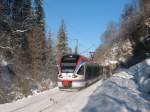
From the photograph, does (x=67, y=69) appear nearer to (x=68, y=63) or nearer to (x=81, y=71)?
(x=68, y=63)

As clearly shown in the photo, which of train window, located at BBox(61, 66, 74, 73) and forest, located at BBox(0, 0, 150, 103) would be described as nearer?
train window, located at BBox(61, 66, 74, 73)

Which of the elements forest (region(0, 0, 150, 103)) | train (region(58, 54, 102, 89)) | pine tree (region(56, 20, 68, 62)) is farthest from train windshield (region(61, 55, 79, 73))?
pine tree (region(56, 20, 68, 62))

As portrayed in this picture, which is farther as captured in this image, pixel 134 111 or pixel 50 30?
pixel 50 30

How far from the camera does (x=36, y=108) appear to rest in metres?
13.3

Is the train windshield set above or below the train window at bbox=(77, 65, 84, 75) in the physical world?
above

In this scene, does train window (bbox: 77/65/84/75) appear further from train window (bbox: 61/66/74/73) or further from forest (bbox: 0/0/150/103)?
forest (bbox: 0/0/150/103)

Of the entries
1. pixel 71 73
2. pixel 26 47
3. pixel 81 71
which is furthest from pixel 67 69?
pixel 26 47

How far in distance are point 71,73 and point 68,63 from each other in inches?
35.2

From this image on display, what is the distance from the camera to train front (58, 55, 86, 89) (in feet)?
66.2

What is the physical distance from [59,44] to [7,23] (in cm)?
4247

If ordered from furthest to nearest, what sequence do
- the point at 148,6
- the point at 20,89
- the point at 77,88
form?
the point at 148,6 → the point at 20,89 → the point at 77,88

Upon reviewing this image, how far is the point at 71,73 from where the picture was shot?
20.3m

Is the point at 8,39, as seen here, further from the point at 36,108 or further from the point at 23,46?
the point at 36,108

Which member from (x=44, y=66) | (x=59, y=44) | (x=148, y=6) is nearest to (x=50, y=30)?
(x=59, y=44)
